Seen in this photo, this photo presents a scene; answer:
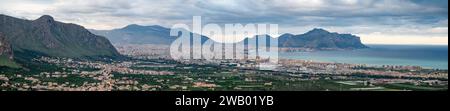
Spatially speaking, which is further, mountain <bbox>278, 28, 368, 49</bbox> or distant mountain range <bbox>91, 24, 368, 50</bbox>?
mountain <bbox>278, 28, 368, 49</bbox>

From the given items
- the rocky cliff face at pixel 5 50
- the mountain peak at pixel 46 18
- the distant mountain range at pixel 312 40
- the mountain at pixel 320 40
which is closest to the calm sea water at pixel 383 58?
the distant mountain range at pixel 312 40

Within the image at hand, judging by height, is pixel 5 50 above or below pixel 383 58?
above

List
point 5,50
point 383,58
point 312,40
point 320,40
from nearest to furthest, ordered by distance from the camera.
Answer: point 5,50, point 383,58, point 320,40, point 312,40

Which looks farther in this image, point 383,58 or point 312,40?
point 312,40

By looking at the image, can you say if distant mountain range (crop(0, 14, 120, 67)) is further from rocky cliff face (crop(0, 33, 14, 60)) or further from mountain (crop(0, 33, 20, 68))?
mountain (crop(0, 33, 20, 68))

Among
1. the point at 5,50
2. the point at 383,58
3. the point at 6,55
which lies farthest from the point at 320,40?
the point at 6,55

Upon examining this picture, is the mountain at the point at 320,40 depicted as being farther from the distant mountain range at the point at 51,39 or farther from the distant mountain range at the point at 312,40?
the distant mountain range at the point at 51,39

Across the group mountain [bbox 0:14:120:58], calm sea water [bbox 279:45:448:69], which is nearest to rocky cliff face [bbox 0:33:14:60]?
mountain [bbox 0:14:120:58]

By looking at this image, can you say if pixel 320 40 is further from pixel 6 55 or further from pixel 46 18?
pixel 6 55
